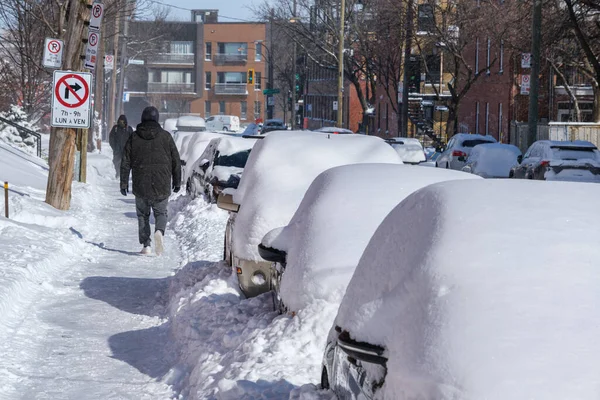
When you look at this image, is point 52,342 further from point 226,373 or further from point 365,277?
point 365,277

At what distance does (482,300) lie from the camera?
3398 mm

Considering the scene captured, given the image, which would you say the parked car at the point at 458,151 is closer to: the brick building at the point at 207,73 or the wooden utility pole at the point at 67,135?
the wooden utility pole at the point at 67,135

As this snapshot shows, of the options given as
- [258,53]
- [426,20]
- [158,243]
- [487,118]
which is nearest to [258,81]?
[258,53]

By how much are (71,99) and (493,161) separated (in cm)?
1697

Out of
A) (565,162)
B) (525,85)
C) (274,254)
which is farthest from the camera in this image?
(525,85)

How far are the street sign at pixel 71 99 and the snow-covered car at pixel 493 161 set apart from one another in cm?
1618

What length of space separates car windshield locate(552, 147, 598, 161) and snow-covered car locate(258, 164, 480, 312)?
18312mm

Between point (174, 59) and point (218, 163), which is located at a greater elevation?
point (174, 59)

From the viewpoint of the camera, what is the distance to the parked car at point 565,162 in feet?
79.8

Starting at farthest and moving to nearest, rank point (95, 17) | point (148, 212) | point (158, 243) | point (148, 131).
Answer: point (95, 17) < point (158, 243) < point (148, 212) < point (148, 131)

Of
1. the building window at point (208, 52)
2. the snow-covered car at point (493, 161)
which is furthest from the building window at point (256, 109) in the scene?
the snow-covered car at point (493, 161)

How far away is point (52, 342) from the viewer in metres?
8.49

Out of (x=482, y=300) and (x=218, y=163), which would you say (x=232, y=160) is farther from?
(x=482, y=300)

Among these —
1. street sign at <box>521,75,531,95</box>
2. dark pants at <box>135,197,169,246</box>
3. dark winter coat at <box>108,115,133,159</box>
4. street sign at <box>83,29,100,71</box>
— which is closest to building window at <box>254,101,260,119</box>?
street sign at <box>521,75,531,95</box>
